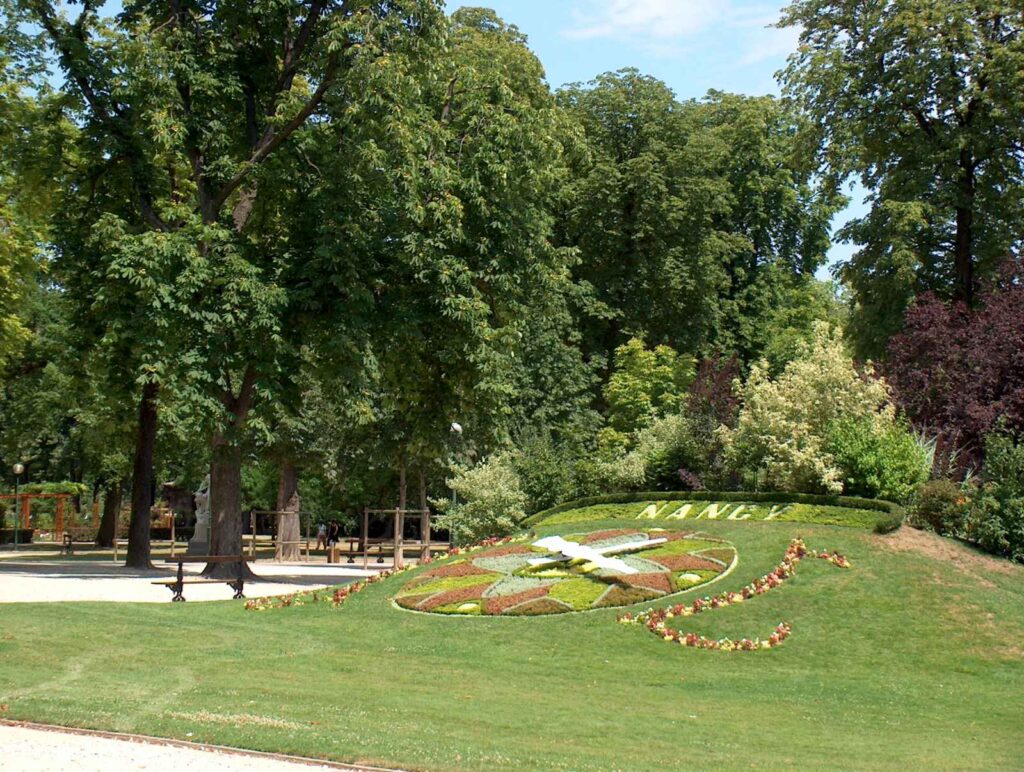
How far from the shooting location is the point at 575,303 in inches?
1777

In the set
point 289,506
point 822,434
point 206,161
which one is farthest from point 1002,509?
point 289,506

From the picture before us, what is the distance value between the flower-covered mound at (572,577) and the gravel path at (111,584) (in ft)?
15.0

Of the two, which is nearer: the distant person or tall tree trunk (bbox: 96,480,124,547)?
the distant person

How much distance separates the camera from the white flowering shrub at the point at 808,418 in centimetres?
2216

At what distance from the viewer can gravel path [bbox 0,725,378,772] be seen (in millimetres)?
8344

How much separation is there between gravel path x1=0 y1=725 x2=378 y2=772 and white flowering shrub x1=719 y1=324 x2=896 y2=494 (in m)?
15.5

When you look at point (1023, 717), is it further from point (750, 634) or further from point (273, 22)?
point (273, 22)

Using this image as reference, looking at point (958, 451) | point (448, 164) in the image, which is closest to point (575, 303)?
point (448, 164)

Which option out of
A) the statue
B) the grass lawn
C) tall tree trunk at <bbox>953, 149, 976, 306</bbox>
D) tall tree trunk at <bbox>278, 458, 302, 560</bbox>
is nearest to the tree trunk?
the grass lawn

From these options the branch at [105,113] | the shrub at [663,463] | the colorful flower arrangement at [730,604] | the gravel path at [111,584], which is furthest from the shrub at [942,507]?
the branch at [105,113]

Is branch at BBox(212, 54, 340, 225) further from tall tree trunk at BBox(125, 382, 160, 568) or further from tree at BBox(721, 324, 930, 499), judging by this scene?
tree at BBox(721, 324, 930, 499)

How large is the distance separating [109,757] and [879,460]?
16.9 meters

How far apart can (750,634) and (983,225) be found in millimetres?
20715

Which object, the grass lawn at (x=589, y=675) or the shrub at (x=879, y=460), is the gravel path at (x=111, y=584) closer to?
→ the grass lawn at (x=589, y=675)
